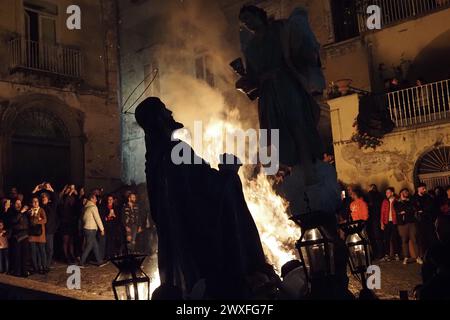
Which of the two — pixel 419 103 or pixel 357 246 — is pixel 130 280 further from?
pixel 419 103

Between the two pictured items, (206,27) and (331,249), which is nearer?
(331,249)

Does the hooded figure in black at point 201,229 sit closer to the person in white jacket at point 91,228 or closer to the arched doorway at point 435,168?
the person in white jacket at point 91,228

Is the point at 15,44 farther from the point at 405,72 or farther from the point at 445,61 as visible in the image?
the point at 445,61

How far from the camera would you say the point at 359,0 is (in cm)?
1752

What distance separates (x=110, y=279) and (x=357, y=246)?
7441 millimetres

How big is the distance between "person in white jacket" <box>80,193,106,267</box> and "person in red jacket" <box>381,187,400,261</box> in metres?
6.76

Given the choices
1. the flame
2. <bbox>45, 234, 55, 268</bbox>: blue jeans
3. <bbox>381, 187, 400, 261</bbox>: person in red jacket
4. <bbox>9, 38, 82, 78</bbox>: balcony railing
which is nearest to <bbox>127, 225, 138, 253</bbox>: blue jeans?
<bbox>45, 234, 55, 268</bbox>: blue jeans

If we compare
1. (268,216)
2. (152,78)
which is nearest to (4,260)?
(268,216)

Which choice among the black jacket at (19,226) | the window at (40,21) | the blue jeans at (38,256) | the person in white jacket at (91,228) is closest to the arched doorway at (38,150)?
the window at (40,21)

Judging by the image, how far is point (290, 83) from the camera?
4.05m

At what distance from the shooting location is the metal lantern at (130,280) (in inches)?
157

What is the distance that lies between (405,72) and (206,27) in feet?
31.4

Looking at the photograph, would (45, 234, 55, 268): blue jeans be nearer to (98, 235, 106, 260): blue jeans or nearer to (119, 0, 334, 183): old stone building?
(98, 235, 106, 260): blue jeans

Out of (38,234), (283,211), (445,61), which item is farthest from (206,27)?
(38,234)
